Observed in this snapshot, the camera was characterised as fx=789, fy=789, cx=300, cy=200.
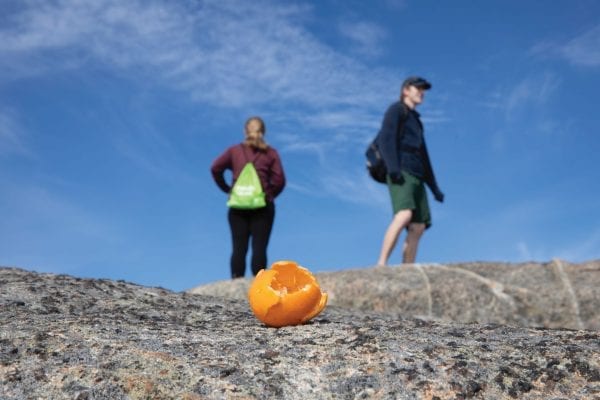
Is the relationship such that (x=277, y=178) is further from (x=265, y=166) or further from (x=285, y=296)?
(x=285, y=296)

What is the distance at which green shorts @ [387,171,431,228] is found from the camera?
1102 centimetres

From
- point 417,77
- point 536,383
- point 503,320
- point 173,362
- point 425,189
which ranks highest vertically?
point 417,77

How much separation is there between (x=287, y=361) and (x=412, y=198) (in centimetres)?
732

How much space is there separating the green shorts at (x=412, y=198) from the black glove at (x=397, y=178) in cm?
4

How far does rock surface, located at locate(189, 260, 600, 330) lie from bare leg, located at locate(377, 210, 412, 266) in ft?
1.23

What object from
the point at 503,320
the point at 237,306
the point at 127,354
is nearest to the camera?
the point at 127,354

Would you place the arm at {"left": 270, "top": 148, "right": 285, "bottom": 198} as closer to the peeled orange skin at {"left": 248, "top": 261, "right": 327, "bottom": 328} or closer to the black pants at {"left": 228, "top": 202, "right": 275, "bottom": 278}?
the black pants at {"left": 228, "top": 202, "right": 275, "bottom": 278}

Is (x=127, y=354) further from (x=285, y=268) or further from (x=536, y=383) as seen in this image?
(x=536, y=383)

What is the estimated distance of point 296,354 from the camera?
408 cm

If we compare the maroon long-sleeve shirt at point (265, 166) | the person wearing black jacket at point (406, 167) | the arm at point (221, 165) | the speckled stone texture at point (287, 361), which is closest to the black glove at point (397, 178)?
the person wearing black jacket at point (406, 167)

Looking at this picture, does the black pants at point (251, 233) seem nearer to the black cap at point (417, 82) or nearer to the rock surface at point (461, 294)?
the rock surface at point (461, 294)

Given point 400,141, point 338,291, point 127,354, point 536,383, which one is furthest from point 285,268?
point 400,141

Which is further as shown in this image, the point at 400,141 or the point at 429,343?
the point at 400,141

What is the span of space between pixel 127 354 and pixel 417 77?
8.42 metres
